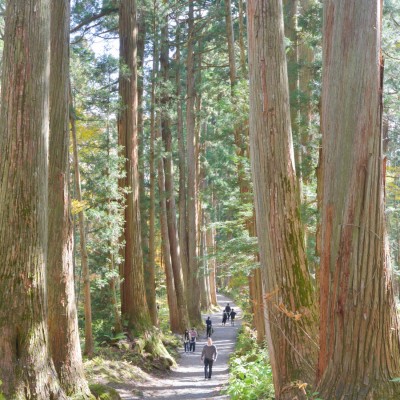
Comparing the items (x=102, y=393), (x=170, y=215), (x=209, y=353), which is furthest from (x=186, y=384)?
(x=170, y=215)

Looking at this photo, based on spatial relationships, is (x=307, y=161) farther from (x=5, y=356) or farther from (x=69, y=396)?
(x=5, y=356)

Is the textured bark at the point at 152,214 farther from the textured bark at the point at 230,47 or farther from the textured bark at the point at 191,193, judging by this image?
the textured bark at the point at 191,193

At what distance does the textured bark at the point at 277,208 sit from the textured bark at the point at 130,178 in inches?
384

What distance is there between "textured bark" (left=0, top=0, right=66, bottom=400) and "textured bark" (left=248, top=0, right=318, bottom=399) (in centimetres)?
288

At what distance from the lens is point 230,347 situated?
76.3 feet

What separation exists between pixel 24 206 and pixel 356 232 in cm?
424

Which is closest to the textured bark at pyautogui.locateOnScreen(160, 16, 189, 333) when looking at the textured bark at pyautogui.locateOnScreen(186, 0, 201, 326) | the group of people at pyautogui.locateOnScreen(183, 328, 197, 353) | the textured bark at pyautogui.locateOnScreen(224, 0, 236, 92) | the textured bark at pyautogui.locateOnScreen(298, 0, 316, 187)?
the textured bark at pyautogui.locateOnScreen(186, 0, 201, 326)

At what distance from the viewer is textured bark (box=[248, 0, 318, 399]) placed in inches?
254

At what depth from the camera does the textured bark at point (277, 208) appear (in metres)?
6.45

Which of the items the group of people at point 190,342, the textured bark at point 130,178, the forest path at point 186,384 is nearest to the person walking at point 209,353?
the forest path at point 186,384

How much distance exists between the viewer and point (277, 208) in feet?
22.1

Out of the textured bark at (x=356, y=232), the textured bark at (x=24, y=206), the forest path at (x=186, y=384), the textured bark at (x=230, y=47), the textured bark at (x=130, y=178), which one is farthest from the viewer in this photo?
the textured bark at (x=230, y=47)

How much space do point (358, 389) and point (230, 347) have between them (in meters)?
19.7

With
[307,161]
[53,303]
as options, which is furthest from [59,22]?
[307,161]
